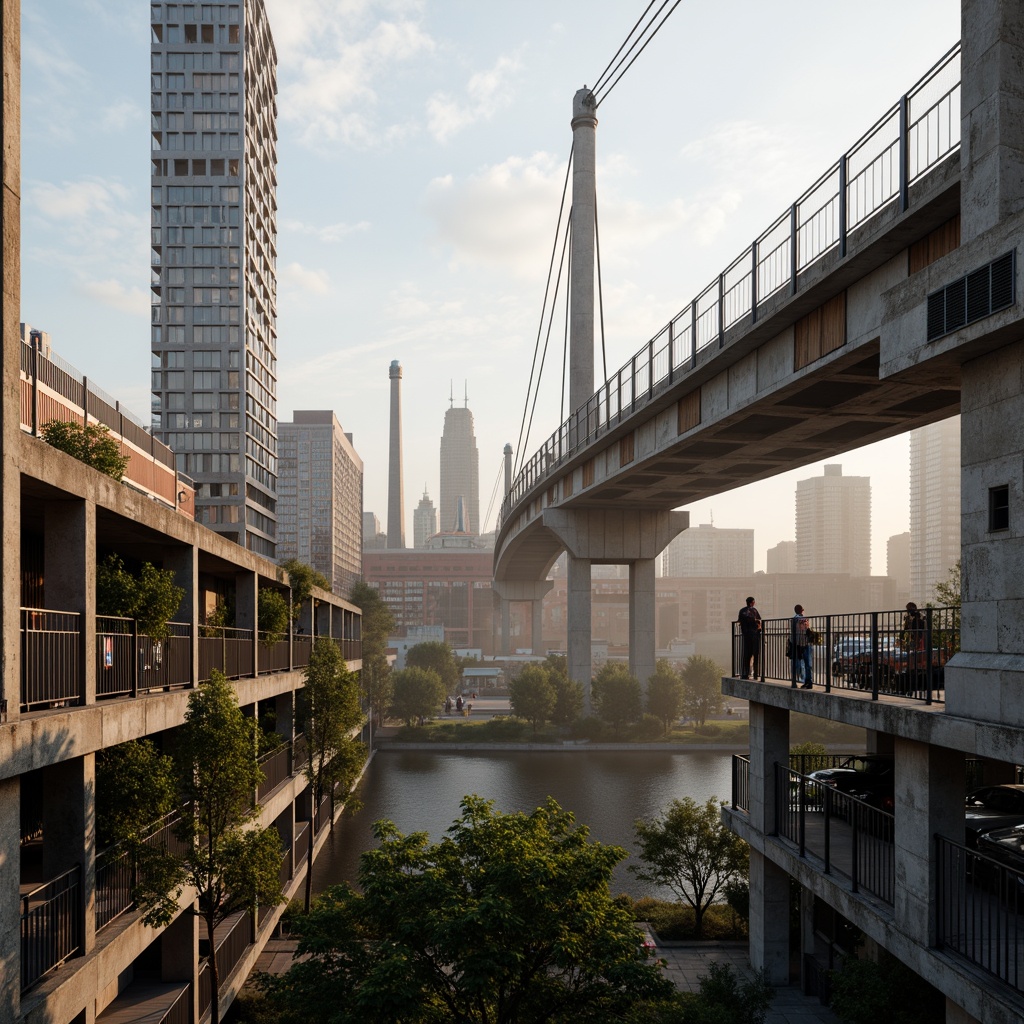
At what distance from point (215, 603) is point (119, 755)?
410 inches

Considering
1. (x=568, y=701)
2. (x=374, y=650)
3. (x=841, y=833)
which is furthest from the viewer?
(x=374, y=650)

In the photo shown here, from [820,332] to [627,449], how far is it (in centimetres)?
1626

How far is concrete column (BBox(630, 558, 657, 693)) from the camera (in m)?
54.3


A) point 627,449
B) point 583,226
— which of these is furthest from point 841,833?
point 583,226

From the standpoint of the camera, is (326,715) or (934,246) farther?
(326,715)

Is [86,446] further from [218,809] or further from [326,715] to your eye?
[326,715]

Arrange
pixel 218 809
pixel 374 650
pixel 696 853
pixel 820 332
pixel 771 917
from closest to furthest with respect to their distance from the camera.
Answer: pixel 218 809 → pixel 820 332 → pixel 771 917 → pixel 696 853 → pixel 374 650

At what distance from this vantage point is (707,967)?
850 inches

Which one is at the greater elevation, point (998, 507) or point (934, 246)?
point (934, 246)

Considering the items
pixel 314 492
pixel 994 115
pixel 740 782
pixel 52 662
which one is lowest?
pixel 740 782

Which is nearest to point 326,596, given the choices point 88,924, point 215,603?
point 215,603

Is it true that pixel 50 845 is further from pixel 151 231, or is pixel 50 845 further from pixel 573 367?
pixel 151 231

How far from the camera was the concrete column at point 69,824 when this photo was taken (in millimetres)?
11516

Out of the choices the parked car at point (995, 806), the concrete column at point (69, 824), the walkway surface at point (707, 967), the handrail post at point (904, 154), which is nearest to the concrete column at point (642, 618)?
the walkway surface at point (707, 967)
